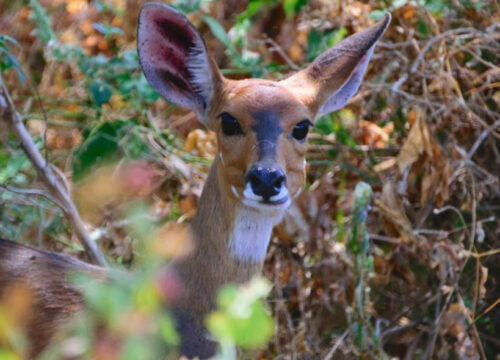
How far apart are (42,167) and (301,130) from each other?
4.06 ft

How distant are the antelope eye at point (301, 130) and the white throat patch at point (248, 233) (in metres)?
0.30

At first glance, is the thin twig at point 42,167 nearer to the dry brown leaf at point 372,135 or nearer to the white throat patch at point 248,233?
the white throat patch at point 248,233

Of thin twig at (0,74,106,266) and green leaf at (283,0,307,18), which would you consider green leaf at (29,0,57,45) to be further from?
green leaf at (283,0,307,18)

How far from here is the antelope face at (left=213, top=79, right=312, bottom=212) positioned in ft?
10.6

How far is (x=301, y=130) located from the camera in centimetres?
354

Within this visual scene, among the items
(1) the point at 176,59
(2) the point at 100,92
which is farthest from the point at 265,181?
(2) the point at 100,92

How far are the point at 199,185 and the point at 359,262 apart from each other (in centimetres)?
132

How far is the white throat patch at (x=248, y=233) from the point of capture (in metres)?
3.40

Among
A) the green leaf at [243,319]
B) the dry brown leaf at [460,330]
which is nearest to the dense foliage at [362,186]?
the dry brown leaf at [460,330]

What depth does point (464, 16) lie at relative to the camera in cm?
541

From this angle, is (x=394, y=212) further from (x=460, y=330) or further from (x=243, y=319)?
(x=243, y=319)

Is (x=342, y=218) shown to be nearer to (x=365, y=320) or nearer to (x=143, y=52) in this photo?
(x=365, y=320)

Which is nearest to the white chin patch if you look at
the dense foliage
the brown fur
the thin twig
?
the brown fur

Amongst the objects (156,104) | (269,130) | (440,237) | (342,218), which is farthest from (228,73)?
(269,130)
